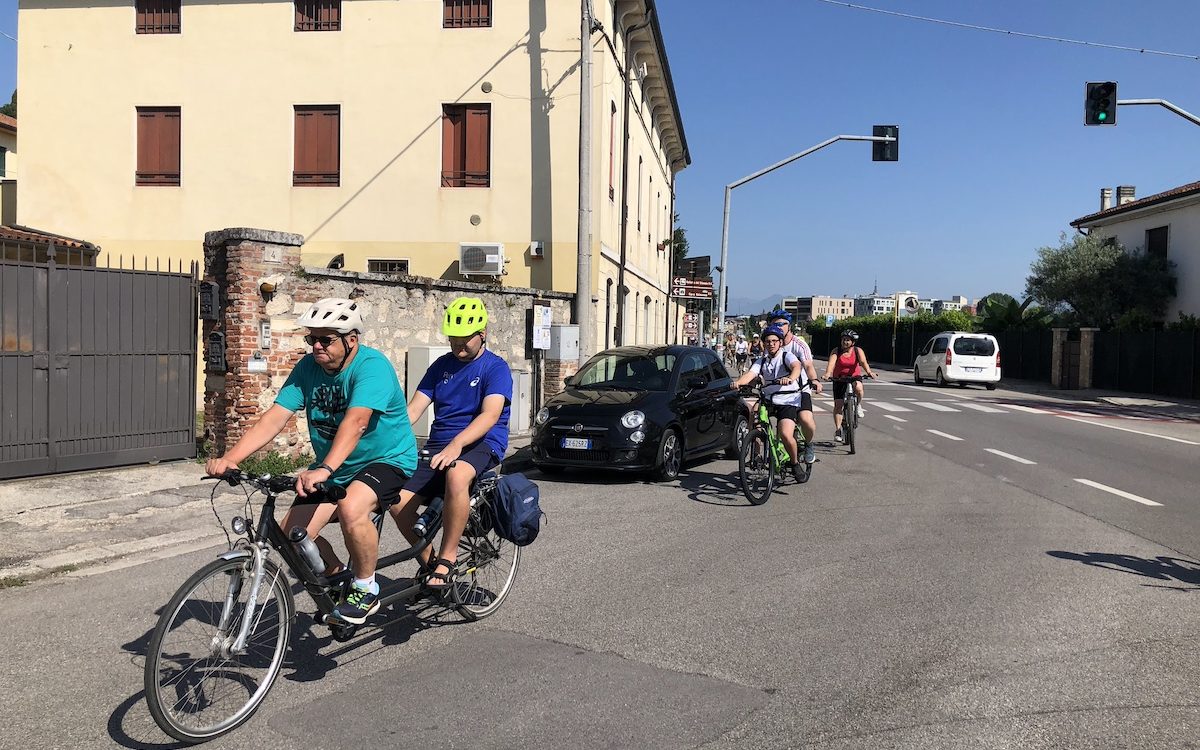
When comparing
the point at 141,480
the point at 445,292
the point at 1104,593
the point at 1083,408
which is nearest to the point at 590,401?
the point at 445,292

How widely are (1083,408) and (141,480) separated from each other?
74.2ft

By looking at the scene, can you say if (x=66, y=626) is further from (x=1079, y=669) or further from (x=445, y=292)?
(x=445, y=292)

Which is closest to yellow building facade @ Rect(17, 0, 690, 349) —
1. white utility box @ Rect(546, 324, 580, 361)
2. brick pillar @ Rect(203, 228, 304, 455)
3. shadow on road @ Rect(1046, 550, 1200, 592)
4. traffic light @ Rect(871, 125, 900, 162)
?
white utility box @ Rect(546, 324, 580, 361)

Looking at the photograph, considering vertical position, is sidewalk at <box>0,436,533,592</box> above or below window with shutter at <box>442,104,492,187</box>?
below

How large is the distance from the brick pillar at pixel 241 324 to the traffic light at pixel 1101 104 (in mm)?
14845

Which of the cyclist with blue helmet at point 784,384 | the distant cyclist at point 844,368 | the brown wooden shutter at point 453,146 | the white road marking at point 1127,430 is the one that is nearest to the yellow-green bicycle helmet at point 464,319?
the cyclist with blue helmet at point 784,384

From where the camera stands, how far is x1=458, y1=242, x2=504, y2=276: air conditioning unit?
18094 millimetres

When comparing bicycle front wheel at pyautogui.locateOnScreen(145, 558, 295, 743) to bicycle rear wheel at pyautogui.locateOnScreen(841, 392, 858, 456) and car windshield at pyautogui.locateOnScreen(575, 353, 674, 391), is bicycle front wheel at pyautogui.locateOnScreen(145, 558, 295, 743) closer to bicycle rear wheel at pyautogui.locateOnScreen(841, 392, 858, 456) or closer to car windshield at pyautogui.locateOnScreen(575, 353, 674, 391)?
car windshield at pyautogui.locateOnScreen(575, 353, 674, 391)

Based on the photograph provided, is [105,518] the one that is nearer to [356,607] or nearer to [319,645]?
[319,645]

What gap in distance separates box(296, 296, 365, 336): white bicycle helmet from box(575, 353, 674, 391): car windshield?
6702 mm

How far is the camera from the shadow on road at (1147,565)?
6.20m

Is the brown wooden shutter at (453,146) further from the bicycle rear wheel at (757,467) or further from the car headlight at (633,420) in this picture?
the bicycle rear wheel at (757,467)

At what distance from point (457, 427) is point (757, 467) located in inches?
180

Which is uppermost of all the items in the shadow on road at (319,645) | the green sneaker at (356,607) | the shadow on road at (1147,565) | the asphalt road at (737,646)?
the green sneaker at (356,607)
